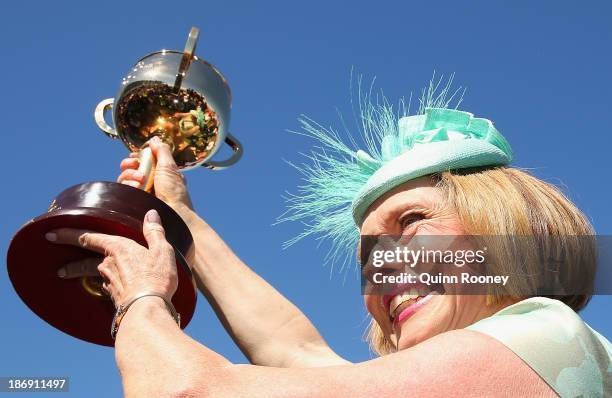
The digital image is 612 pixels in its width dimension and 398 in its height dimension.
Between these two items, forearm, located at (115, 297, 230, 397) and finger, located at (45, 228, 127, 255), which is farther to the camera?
finger, located at (45, 228, 127, 255)

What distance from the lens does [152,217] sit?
10.3 feet

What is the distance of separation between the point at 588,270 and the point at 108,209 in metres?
1.88

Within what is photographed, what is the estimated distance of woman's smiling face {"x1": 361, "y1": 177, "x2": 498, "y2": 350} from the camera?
324 centimetres

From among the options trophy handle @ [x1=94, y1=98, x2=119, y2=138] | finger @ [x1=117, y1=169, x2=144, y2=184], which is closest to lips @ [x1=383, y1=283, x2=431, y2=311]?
finger @ [x1=117, y1=169, x2=144, y2=184]

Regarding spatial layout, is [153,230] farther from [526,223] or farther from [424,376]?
[526,223]

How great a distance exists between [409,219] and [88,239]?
135 centimetres

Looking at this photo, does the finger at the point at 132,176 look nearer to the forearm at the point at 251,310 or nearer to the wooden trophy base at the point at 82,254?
the forearm at the point at 251,310

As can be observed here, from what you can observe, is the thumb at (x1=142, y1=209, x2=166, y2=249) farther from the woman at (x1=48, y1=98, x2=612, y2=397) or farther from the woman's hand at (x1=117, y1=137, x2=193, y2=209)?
the woman's hand at (x1=117, y1=137, x2=193, y2=209)

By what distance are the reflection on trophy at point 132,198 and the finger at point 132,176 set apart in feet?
0.13

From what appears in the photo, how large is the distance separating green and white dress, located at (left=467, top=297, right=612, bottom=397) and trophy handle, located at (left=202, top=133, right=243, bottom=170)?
2.21 metres

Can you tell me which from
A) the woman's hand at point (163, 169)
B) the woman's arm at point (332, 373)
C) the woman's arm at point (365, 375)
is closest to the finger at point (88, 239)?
the woman's arm at point (332, 373)

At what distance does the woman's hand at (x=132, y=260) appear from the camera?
285 cm

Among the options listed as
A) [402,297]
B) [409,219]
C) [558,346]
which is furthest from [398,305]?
[558,346]

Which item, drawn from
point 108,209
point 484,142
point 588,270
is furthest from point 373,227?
point 108,209
